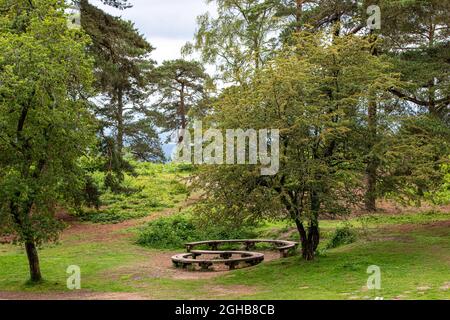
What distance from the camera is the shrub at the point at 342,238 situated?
18391 millimetres

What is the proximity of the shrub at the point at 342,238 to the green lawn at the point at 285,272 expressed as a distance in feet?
1.86

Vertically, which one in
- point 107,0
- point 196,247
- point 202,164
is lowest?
point 196,247

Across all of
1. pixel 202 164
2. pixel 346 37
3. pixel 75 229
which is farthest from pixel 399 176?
pixel 75 229

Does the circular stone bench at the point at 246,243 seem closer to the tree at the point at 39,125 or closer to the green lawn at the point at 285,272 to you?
the green lawn at the point at 285,272

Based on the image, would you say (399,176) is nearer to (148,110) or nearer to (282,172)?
(282,172)

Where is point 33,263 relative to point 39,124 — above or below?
below

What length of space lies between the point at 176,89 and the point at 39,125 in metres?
30.8

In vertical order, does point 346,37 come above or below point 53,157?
above

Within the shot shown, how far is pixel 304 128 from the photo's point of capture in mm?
13859

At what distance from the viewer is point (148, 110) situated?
4300cm

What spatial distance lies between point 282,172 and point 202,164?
2183 millimetres

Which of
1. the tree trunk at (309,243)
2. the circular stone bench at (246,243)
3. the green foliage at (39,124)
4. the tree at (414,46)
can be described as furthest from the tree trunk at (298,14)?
the green foliage at (39,124)

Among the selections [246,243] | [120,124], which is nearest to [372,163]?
[246,243]

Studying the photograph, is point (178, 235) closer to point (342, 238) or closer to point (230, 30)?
point (342, 238)
